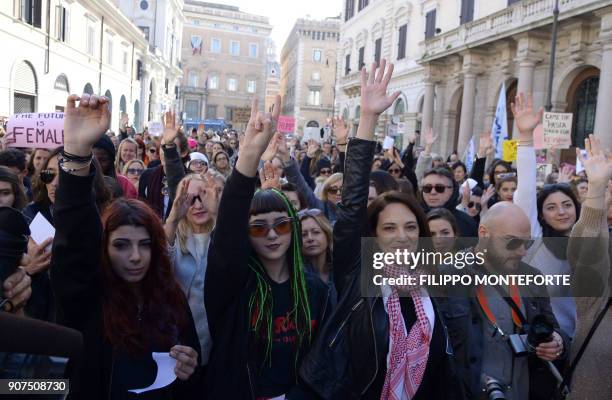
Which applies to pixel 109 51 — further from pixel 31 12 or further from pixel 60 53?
pixel 31 12

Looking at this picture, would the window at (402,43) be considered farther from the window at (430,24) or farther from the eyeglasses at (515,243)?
the eyeglasses at (515,243)

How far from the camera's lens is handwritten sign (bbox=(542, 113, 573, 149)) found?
375 inches

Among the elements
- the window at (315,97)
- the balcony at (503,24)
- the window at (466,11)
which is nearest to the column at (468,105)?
the balcony at (503,24)

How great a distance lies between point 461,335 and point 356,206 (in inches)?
29.2

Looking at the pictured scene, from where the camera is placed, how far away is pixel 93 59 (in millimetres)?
27188

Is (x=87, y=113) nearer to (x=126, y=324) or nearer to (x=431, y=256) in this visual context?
(x=126, y=324)

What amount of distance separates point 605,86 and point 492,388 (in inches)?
551

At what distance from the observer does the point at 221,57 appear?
7512 cm

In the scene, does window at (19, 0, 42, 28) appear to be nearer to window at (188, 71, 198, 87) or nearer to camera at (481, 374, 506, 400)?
camera at (481, 374, 506, 400)

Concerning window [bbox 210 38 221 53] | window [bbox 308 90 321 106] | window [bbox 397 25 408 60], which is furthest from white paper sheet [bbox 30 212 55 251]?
window [bbox 210 38 221 53]

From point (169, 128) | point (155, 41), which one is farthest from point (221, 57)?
point (169, 128)

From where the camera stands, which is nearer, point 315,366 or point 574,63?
point 315,366

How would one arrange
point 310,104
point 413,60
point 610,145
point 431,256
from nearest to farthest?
point 431,256 → point 610,145 → point 413,60 → point 310,104

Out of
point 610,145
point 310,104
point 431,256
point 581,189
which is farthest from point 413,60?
point 310,104
